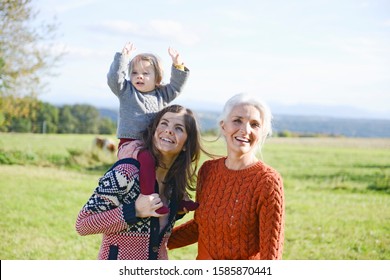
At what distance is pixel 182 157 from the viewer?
9.39 ft

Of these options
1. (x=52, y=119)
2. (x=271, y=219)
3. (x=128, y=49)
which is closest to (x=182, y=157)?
(x=271, y=219)

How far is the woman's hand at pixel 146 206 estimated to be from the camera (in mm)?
2586

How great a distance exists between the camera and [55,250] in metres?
6.89

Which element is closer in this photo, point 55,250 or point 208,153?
point 208,153

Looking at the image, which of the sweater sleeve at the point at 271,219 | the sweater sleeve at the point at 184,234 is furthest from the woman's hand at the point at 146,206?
the sweater sleeve at the point at 271,219

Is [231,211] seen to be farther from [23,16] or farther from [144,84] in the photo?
[23,16]

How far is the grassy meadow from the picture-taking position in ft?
23.2

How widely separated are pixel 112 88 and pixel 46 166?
11.9 metres

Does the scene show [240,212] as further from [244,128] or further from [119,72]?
[119,72]

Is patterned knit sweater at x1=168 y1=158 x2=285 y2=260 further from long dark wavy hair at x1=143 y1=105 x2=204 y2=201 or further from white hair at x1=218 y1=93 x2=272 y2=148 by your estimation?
white hair at x1=218 y1=93 x2=272 y2=148

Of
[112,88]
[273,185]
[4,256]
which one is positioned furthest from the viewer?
[4,256]

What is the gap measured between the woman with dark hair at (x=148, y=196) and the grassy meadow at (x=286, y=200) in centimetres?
32

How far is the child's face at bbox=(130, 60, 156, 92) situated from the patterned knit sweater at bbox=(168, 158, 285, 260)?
2.74 ft

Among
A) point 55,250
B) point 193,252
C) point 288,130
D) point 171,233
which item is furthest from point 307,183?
point 288,130
